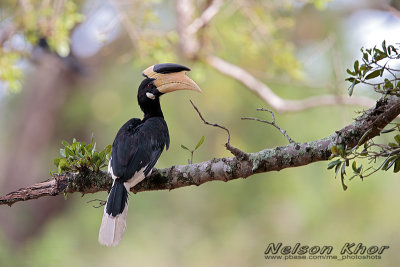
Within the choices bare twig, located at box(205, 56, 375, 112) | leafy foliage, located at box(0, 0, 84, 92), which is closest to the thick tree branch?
leafy foliage, located at box(0, 0, 84, 92)

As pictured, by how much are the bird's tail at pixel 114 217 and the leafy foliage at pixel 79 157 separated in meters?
0.17

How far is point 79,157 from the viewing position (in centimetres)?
291

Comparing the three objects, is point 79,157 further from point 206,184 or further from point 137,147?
point 206,184

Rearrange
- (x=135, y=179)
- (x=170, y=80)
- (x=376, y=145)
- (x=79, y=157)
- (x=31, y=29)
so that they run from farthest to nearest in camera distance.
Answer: (x=31, y=29) → (x=170, y=80) → (x=135, y=179) → (x=79, y=157) → (x=376, y=145)

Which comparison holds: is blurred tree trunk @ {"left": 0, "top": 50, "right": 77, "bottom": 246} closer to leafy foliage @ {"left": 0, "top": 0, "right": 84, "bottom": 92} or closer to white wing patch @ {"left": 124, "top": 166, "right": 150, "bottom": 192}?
leafy foliage @ {"left": 0, "top": 0, "right": 84, "bottom": 92}

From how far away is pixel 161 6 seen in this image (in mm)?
9664

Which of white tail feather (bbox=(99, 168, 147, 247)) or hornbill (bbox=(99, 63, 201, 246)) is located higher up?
hornbill (bbox=(99, 63, 201, 246))

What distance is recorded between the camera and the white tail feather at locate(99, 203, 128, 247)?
295cm

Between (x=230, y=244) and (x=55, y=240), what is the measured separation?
259cm

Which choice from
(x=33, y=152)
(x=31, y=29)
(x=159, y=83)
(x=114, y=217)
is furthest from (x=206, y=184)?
(x=114, y=217)

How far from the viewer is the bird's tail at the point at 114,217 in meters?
2.95

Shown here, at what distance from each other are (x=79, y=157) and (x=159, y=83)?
1.04 m

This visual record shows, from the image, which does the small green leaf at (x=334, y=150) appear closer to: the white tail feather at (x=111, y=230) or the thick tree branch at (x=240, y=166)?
the thick tree branch at (x=240, y=166)

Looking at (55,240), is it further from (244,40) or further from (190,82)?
(190,82)
